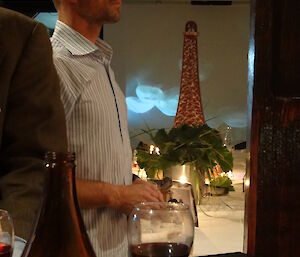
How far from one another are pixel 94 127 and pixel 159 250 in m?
0.79

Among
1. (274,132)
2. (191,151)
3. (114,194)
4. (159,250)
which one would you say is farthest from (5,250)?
(191,151)

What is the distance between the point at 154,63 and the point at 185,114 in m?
3.90

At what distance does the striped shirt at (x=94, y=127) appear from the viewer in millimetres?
1318

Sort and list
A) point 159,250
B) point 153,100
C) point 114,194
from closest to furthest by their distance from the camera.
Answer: point 159,250 < point 114,194 < point 153,100

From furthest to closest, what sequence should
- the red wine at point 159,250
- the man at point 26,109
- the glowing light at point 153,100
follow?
the glowing light at point 153,100
the man at point 26,109
the red wine at point 159,250

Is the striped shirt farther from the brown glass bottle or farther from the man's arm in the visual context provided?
the brown glass bottle

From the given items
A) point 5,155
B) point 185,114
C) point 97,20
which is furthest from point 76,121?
point 185,114

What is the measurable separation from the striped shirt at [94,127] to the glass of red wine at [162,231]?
739 millimetres

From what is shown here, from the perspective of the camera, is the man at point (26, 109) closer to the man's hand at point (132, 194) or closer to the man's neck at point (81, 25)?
the man's hand at point (132, 194)

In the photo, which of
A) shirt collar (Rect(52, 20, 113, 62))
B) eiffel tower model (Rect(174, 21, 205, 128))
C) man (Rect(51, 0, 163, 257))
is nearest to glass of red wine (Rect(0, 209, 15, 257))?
man (Rect(51, 0, 163, 257))

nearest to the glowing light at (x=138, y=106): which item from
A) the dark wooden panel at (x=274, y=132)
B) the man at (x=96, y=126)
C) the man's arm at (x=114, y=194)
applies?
the man at (x=96, y=126)

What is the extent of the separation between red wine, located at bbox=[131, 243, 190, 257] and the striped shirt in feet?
2.50

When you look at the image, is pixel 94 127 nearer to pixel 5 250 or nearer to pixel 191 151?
pixel 191 151

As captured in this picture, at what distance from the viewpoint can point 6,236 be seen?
21.2 inches
